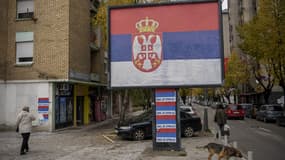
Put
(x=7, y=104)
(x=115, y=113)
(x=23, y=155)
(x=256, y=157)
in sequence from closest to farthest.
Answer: (x=256, y=157), (x=23, y=155), (x=7, y=104), (x=115, y=113)

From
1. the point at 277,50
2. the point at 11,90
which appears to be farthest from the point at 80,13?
the point at 277,50

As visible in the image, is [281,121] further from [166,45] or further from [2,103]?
[2,103]

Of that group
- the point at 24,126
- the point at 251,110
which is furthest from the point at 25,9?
the point at 251,110

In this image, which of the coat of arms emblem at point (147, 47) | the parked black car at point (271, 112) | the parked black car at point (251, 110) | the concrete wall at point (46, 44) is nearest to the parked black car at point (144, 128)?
the coat of arms emblem at point (147, 47)

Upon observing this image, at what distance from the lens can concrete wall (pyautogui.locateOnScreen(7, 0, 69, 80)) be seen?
2155 cm

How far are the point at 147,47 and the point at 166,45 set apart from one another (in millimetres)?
737

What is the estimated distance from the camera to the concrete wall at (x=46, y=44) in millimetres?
21547

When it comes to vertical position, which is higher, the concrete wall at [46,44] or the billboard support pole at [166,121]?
the concrete wall at [46,44]

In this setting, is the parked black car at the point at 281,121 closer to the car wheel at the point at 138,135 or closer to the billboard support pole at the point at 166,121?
the car wheel at the point at 138,135

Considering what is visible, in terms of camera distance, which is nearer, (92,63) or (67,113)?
(67,113)

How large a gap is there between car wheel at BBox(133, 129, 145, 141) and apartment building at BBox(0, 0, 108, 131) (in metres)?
7.12

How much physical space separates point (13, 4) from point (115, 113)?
19025 mm

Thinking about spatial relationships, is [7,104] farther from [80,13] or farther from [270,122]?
[270,122]

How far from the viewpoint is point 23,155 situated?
39.4 ft
